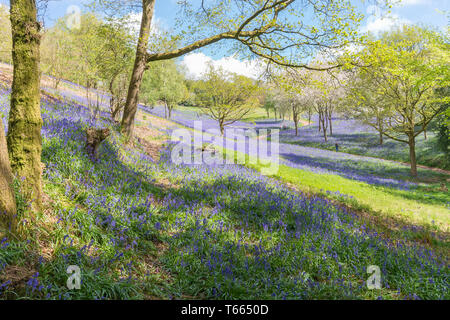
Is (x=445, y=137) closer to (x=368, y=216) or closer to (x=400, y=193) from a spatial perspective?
(x=400, y=193)

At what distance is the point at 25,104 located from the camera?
12.1 ft

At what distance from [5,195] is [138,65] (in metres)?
8.49

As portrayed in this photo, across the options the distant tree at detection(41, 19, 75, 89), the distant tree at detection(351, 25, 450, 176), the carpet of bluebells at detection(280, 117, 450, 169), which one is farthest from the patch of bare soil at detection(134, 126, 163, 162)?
the carpet of bluebells at detection(280, 117, 450, 169)

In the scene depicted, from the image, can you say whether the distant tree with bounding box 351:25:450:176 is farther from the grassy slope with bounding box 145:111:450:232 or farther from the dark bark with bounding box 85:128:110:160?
the dark bark with bounding box 85:128:110:160

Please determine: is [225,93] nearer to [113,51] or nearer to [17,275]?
[113,51]

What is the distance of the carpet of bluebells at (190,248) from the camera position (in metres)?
3.12

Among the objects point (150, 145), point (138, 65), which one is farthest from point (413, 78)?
point (150, 145)

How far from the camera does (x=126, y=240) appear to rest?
411 cm

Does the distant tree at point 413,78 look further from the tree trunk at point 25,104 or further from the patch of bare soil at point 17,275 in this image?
the patch of bare soil at point 17,275

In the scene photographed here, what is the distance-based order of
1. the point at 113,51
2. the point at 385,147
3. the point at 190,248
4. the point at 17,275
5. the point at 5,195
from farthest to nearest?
the point at 385,147 < the point at 113,51 < the point at 190,248 < the point at 5,195 < the point at 17,275

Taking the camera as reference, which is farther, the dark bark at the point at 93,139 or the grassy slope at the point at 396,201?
the grassy slope at the point at 396,201

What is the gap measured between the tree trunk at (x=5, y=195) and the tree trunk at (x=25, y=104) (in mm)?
485

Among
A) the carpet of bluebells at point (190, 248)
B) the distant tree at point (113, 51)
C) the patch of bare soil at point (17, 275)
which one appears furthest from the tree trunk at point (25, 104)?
the distant tree at point (113, 51)
